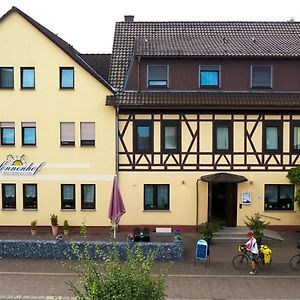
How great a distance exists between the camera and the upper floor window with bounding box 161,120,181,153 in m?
23.1

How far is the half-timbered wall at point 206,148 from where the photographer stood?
2298cm

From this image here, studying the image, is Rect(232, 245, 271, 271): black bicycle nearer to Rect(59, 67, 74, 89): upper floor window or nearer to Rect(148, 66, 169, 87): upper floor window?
Rect(148, 66, 169, 87): upper floor window

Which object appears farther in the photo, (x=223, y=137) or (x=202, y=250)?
(x=223, y=137)

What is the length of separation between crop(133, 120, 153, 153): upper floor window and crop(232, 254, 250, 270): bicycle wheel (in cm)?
732

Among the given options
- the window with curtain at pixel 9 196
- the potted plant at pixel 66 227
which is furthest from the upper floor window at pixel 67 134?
the potted plant at pixel 66 227

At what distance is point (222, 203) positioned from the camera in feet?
81.6

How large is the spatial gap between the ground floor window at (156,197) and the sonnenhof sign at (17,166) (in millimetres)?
5414

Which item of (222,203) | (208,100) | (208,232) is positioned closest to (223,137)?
(208,100)

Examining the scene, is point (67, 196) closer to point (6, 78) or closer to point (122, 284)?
point (6, 78)

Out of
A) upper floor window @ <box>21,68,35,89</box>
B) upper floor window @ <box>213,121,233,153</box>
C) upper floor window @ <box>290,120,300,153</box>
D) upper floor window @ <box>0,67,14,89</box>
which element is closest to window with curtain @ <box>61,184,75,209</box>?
upper floor window @ <box>21,68,35,89</box>

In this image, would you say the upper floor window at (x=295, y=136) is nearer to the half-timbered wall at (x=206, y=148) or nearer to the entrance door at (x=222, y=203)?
the half-timbered wall at (x=206, y=148)

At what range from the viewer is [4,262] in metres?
18.5

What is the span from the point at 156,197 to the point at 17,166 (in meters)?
7.01

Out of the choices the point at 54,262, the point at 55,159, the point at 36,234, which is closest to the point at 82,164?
the point at 55,159
